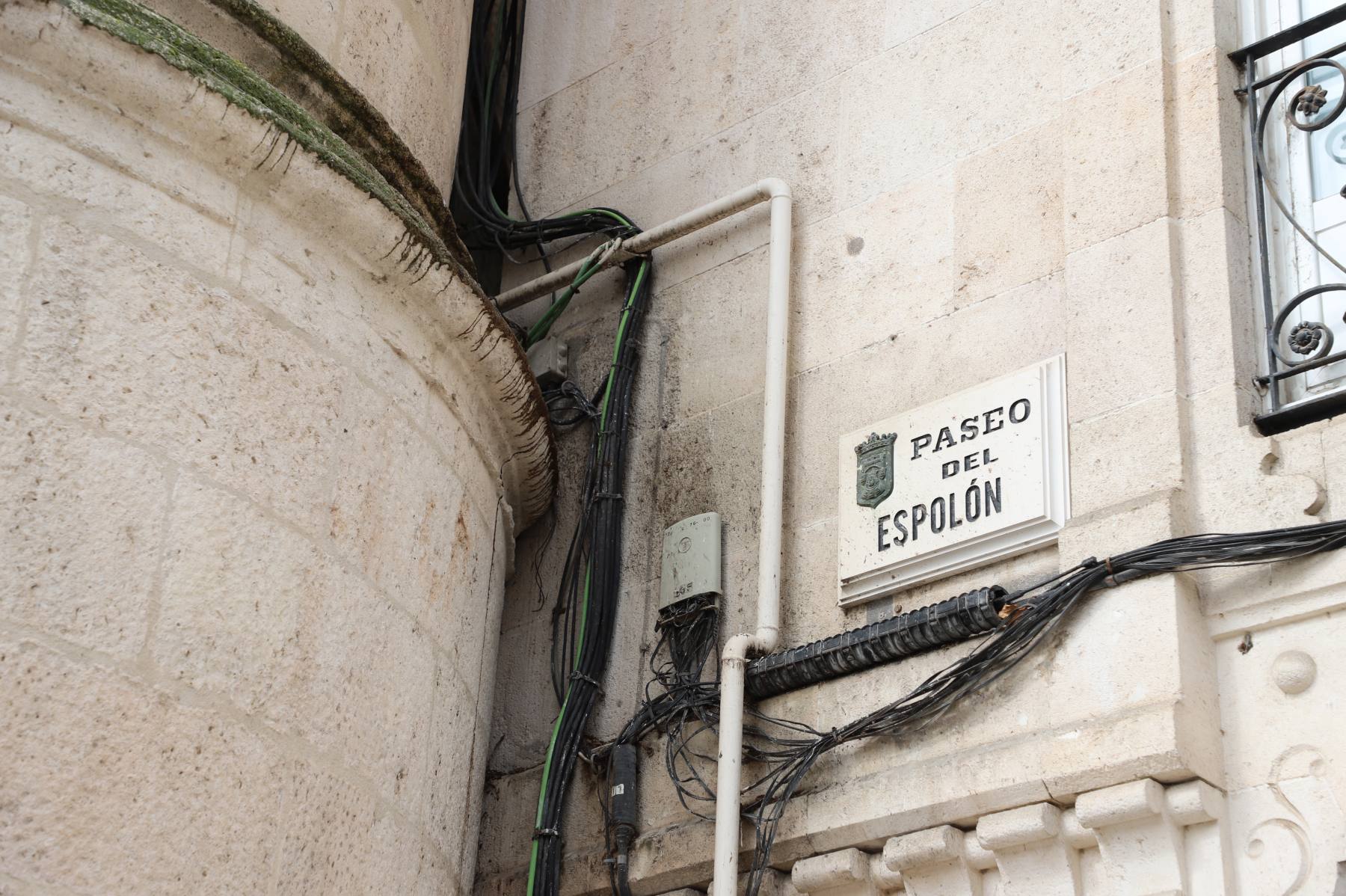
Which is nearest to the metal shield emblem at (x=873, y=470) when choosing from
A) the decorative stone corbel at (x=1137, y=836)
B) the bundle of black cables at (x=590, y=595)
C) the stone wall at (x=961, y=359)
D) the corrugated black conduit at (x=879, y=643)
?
the stone wall at (x=961, y=359)

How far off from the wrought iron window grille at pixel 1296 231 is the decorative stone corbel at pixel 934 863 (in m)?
1.12

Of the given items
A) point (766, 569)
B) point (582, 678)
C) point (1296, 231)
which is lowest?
point (582, 678)

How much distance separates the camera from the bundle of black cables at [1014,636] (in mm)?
3688

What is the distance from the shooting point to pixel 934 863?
153 inches

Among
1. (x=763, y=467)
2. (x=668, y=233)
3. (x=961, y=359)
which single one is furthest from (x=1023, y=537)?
(x=668, y=233)

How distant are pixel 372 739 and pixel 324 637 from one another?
0.89ft

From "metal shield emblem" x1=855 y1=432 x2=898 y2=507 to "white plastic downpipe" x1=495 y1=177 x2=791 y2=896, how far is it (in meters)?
0.21

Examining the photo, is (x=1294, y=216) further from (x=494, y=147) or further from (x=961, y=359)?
(x=494, y=147)

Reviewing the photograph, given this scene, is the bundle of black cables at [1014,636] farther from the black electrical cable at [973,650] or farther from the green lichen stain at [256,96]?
the green lichen stain at [256,96]

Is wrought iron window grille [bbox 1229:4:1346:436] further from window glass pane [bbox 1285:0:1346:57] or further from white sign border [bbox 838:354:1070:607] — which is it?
white sign border [bbox 838:354:1070:607]

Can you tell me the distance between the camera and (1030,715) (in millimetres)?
3877

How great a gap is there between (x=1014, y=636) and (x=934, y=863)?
505mm

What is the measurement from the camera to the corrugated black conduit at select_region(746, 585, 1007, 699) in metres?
4.06

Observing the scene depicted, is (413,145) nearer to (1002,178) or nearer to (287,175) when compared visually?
(287,175)
